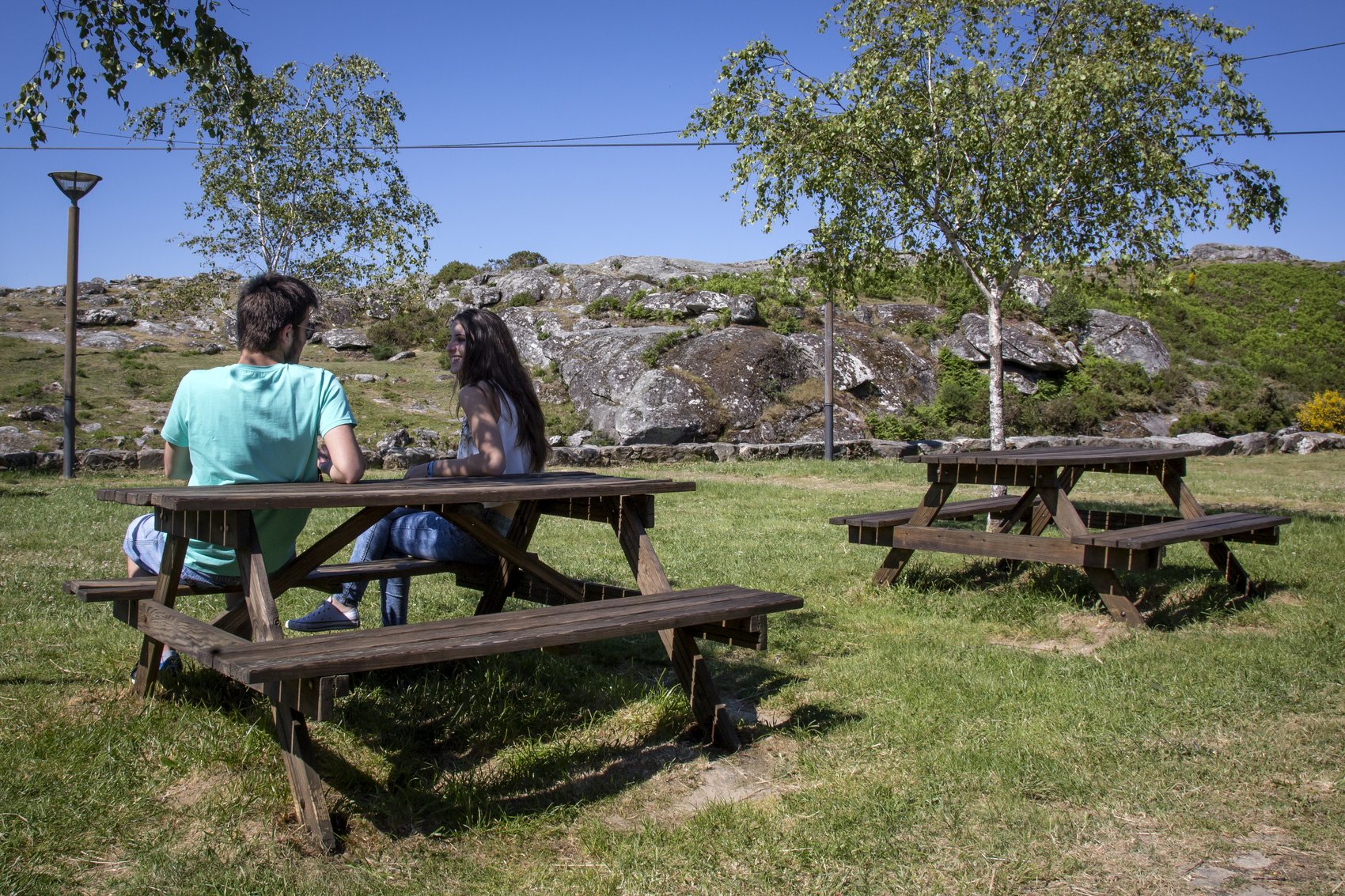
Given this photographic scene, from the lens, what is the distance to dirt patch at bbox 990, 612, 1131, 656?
496cm

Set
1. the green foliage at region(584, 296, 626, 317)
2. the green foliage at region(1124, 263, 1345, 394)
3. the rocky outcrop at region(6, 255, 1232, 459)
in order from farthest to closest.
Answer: the green foliage at region(1124, 263, 1345, 394) < the green foliage at region(584, 296, 626, 317) < the rocky outcrop at region(6, 255, 1232, 459)

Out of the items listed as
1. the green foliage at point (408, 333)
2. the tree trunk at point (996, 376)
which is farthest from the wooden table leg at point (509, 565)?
the green foliage at point (408, 333)

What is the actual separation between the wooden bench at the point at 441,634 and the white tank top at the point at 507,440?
93 cm

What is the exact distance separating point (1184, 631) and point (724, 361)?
49.5 ft

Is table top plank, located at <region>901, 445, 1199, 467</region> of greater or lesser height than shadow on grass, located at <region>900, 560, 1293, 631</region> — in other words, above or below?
above

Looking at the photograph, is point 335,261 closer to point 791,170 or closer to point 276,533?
point 791,170

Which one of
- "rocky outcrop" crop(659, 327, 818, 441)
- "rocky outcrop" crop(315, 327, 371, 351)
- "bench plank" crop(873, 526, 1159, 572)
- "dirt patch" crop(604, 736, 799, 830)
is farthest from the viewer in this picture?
"rocky outcrop" crop(315, 327, 371, 351)

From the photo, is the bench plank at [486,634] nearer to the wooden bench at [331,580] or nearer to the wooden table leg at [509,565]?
the wooden table leg at [509,565]

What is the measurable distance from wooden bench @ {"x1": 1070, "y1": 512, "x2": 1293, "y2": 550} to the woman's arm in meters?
2.96

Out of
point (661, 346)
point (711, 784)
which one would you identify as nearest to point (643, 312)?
point (661, 346)

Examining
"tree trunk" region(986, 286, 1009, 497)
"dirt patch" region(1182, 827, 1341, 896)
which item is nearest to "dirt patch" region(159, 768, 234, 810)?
"dirt patch" region(1182, 827, 1341, 896)

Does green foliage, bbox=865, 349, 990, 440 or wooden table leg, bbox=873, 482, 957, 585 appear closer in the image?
wooden table leg, bbox=873, 482, 957, 585

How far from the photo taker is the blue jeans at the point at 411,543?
4066 mm

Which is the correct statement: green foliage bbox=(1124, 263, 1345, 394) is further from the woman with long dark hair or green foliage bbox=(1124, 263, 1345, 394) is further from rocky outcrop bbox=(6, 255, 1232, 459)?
the woman with long dark hair
